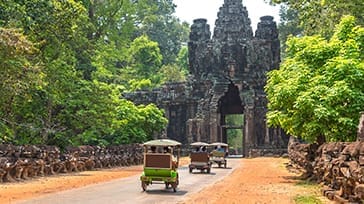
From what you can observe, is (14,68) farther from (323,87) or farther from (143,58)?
(143,58)

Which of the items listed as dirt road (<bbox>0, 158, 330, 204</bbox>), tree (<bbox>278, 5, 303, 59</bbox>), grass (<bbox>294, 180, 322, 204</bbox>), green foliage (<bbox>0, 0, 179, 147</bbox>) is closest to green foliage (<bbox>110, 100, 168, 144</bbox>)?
green foliage (<bbox>0, 0, 179, 147</bbox>)

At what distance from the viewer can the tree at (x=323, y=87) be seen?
20.4 m

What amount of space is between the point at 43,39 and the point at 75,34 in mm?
2795

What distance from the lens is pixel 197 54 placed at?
52844 millimetres

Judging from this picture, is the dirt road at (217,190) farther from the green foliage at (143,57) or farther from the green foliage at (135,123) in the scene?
the green foliage at (143,57)

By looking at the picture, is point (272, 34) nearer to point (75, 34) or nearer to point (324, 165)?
point (75, 34)

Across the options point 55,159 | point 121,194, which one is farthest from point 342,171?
point 55,159

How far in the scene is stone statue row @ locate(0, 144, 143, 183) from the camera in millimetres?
22686

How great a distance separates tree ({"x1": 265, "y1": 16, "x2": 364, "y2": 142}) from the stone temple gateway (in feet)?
76.7

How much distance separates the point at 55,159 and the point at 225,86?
86.3 feet

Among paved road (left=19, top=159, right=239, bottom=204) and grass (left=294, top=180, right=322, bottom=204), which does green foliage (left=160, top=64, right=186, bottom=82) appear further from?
grass (left=294, top=180, right=322, bottom=204)

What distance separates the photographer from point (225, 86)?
50719 mm

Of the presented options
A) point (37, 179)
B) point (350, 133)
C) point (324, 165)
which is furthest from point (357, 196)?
point (37, 179)

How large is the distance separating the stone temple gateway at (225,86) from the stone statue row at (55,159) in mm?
13344
